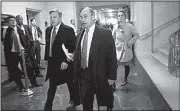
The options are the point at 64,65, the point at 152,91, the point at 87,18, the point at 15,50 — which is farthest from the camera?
the point at 15,50

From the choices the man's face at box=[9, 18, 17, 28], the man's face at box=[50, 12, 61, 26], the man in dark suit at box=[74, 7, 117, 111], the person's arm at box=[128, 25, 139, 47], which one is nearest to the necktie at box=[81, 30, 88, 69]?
the man in dark suit at box=[74, 7, 117, 111]

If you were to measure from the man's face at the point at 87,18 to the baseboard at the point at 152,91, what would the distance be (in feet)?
2.88

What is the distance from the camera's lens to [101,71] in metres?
1.86

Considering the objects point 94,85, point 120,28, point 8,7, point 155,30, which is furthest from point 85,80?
point 8,7

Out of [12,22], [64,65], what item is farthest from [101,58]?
[12,22]

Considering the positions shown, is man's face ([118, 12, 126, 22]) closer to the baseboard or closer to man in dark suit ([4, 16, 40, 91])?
the baseboard

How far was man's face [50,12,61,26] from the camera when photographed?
2028mm

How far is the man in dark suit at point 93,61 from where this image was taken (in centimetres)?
183

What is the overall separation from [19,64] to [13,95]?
437 mm

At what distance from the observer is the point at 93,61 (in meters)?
1.83

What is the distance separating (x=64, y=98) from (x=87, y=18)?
115 cm

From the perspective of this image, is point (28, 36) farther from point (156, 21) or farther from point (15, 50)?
point (156, 21)

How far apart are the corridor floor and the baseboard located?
0.07 metres

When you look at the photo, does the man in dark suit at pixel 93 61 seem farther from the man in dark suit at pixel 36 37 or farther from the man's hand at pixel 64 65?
the man in dark suit at pixel 36 37
